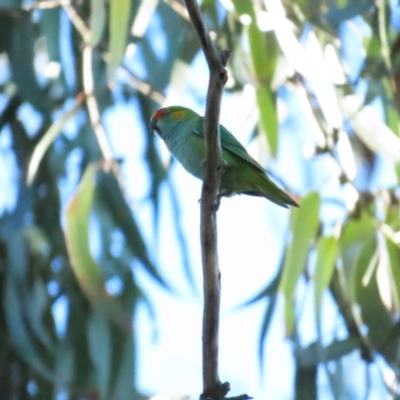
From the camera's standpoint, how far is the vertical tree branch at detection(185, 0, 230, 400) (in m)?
1.55

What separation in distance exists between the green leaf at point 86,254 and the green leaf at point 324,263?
74 cm

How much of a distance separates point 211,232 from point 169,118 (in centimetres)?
112

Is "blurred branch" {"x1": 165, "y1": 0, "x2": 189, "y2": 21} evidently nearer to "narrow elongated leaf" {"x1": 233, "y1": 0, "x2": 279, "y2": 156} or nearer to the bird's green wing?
"narrow elongated leaf" {"x1": 233, "y1": 0, "x2": 279, "y2": 156}

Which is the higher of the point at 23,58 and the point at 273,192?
the point at 23,58

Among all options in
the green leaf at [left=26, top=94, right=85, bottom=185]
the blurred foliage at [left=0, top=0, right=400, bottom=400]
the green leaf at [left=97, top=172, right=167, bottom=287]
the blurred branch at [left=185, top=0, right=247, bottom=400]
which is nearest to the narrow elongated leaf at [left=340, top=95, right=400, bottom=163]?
the blurred foliage at [left=0, top=0, right=400, bottom=400]

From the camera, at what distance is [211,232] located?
1.70m

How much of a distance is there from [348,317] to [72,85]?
1.59 meters

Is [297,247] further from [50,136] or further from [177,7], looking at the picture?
[177,7]

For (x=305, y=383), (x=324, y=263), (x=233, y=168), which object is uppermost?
(x=233, y=168)

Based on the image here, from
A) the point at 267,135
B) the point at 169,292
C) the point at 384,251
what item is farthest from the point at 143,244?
the point at 384,251

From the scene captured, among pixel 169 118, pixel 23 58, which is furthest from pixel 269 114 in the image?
pixel 23 58

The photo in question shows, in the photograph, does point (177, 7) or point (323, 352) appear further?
point (177, 7)

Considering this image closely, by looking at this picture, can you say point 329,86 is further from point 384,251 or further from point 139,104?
point 139,104

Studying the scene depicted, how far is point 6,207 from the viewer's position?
3619 millimetres
